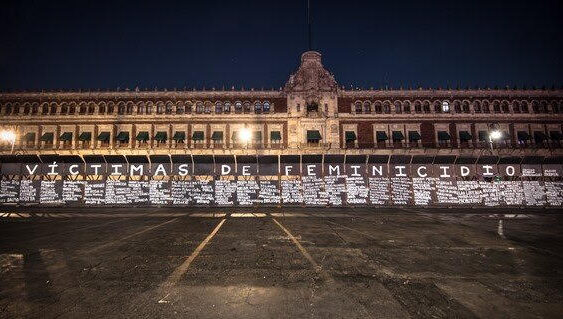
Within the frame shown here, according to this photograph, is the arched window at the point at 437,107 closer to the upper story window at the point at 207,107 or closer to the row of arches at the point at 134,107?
the row of arches at the point at 134,107

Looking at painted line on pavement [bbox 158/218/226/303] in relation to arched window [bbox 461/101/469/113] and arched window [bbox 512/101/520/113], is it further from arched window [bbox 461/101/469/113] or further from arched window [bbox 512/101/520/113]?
arched window [bbox 512/101/520/113]

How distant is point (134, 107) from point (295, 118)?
17.1 meters

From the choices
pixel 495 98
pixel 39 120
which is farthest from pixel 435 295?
pixel 39 120

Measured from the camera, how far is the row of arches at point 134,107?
25703 mm

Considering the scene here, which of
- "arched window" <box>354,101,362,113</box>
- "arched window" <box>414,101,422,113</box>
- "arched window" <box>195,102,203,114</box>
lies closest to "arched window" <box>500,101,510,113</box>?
"arched window" <box>414,101,422,113</box>

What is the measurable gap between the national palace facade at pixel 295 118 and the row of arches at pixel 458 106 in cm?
9

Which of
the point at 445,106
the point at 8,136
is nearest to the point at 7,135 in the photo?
the point at 8,136

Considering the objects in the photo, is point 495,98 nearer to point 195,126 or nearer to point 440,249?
point 440,249

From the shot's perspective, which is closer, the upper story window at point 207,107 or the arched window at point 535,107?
the arched window at point 535,107

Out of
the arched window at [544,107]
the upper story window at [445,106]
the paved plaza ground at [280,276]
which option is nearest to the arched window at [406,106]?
the upper story window at [445,106]

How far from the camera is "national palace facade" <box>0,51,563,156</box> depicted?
24.8 meters

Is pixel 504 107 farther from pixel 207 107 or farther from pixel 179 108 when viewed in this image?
pixel 179 108

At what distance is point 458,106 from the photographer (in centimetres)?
2586

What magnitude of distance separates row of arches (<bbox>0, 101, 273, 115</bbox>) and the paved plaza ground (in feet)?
61.4
